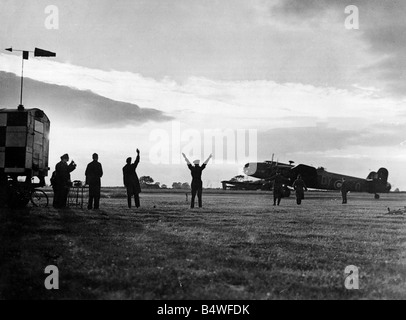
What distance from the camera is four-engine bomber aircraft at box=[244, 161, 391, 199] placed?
41531 millimetres

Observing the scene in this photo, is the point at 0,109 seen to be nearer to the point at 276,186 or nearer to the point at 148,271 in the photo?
the point at 148,271

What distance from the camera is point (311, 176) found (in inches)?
1681

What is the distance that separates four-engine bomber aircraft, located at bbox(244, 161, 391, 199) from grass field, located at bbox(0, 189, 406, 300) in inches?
1201

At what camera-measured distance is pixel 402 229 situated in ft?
40.2

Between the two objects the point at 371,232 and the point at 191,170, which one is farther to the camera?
the point at 191,170

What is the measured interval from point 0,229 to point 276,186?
662 inches

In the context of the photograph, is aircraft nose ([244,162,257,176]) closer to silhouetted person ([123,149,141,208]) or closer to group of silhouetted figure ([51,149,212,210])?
group of silhouetted figure ([51,149,212,210])

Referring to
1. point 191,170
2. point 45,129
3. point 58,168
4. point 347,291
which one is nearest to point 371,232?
point 347,291

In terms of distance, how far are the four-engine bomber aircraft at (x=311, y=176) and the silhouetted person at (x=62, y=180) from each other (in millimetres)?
27070

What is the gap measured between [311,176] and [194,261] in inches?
1488
